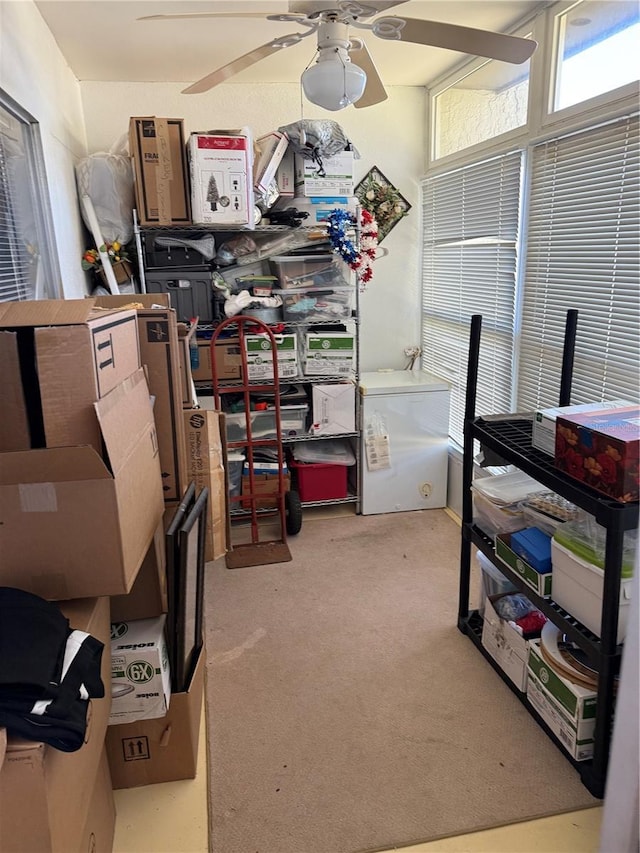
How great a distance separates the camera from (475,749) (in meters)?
1.91

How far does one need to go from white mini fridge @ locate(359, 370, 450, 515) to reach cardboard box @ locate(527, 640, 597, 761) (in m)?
1.72

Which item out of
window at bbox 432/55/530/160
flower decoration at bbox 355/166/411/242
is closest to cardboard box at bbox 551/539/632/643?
window at bbox 432/55/530/160

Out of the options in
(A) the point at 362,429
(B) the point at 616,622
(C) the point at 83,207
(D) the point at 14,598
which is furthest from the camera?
(A) the point at 362,429

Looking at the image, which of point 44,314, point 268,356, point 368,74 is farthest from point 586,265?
point 44,314

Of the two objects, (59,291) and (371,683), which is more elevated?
(59,291)

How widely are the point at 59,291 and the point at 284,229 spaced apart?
1.28 metres

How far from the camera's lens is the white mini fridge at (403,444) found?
3535mm

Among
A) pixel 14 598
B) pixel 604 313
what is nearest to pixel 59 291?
pixel 14 598

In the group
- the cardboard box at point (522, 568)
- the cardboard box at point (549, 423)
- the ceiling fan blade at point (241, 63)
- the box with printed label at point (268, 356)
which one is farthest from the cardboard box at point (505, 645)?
the ceiling fan blade at point (241, 63)

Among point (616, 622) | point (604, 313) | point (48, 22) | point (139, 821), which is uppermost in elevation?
point (48, 22)

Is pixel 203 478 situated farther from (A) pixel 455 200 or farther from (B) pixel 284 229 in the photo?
(A) pixel 455 200

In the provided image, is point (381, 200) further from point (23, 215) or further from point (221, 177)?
point (23, 215)

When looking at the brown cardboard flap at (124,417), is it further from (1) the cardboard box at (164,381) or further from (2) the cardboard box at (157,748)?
(2) the cardboard box at (157,748)

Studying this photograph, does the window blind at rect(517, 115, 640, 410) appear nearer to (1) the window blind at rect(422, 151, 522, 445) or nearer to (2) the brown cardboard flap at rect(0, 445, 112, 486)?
(1) the window blind at rect(422, 151, 522, 445)
